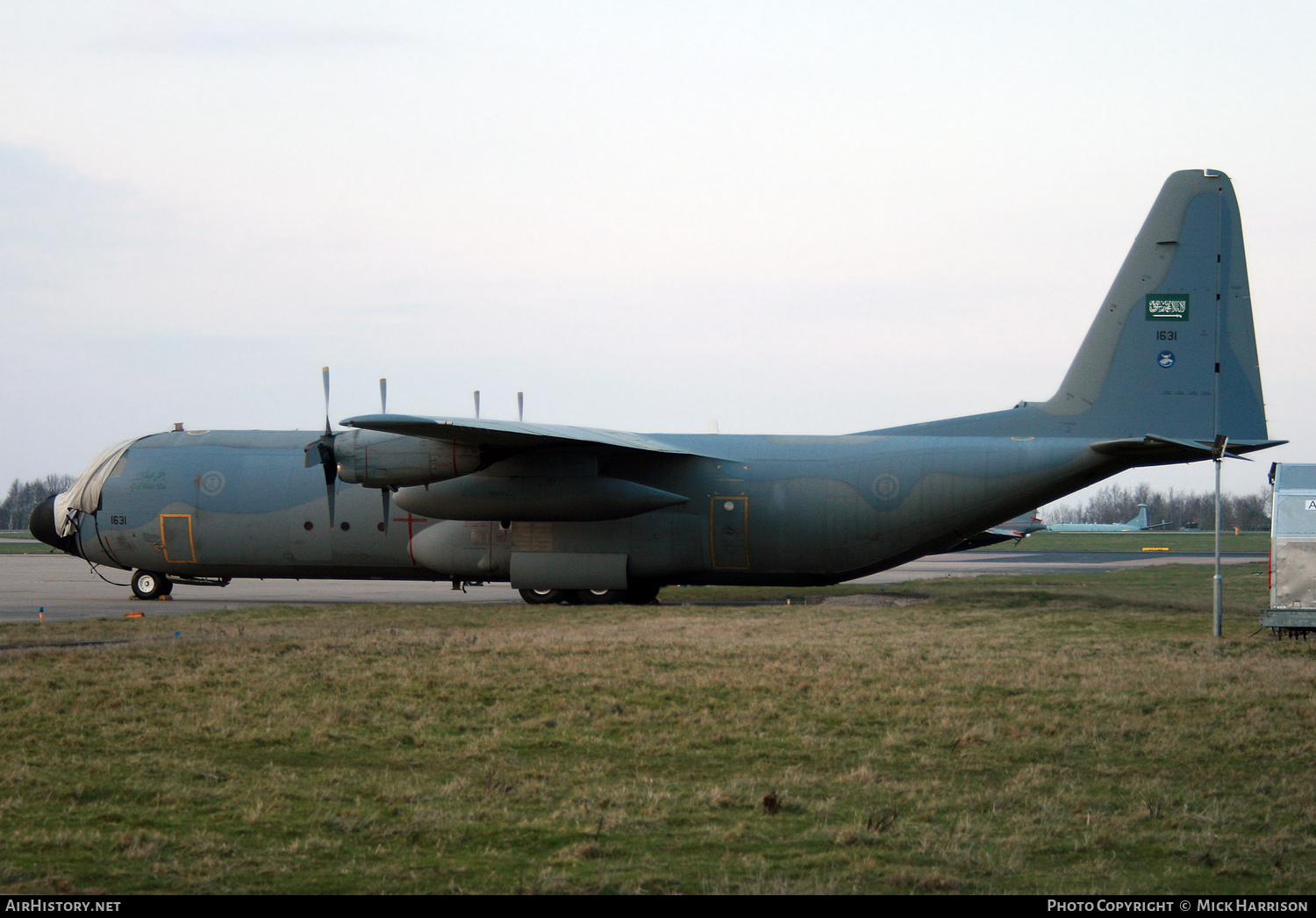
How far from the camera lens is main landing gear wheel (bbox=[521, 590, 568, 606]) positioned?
27016 mm

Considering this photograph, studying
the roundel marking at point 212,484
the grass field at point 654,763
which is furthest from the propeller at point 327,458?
the grass field at point 654,763

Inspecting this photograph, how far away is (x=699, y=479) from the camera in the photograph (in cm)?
2552

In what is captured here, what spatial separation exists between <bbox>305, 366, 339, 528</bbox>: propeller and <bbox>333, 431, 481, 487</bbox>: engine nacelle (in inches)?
28.2

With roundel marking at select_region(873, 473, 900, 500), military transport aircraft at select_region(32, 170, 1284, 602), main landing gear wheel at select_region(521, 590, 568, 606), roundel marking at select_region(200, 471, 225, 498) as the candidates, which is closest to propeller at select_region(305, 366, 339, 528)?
military transport aircraft at select_region(32, 170, 1284, 602)

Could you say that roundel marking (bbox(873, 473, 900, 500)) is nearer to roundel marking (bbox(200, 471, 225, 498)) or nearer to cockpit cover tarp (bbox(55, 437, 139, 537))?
roundel marking (bbox(200, 471, 225, 498))

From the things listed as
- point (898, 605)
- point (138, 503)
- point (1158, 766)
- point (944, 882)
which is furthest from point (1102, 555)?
point (944, 882)

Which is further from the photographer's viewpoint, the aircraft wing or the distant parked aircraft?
the distant parked aircraft

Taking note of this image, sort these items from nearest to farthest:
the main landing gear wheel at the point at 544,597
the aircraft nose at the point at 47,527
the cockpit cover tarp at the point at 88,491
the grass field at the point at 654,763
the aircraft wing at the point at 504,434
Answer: the grass field at the point at 654,763 < the aircraft wing at the point at 504,434 < the main landing gear wheel at the point at 544,597 < the cockpit cover tarp at the point at 88,491 < the aircraft nose at the point at 47,527

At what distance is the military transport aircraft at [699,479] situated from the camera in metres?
23.3

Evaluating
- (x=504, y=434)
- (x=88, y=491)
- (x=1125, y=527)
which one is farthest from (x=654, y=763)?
(x=1125, y=527)

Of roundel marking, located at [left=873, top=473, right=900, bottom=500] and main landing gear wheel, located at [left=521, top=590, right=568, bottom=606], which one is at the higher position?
roundel marking, located at [left=873, top=473, right=900, bottom=500]

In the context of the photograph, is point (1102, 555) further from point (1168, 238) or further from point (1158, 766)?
point (1158, 766)

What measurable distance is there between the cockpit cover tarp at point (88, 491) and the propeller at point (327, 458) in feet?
19.0

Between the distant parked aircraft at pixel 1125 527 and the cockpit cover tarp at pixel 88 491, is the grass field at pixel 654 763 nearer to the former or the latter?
the cockpit cover tarp at pixel 88 491
